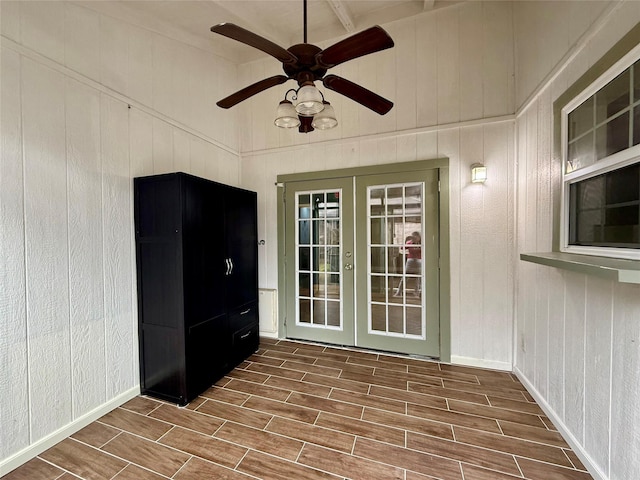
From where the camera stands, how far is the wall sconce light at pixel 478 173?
268 centimetres

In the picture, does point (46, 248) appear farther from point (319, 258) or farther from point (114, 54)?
point (319, 258)

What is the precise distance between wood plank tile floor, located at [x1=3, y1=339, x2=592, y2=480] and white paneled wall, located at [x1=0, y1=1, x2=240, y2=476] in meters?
0.34

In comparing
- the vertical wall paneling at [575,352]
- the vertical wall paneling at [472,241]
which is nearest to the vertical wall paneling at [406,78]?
the vertical wall paneling at [472,241]

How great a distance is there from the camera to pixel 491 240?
2762 millimetres

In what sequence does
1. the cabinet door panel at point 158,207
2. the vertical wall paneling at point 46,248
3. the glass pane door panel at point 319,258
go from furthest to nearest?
the glass pane door panel at point 319,258
the cabinet door panel at point 158,207
the vertical wall paneling at point 46,248

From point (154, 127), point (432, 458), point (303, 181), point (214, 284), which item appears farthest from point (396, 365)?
point (154, 127)

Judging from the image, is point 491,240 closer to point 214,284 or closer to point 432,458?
point 432,458

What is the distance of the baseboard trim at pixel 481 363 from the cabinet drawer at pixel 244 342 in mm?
2183

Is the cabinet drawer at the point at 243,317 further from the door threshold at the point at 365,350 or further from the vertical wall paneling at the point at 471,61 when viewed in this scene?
→ the vertical wall paneling at the point at 471,61

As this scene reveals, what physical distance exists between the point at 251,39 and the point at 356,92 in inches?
28.8

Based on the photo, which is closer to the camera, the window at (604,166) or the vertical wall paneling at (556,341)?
the window at (604,166)

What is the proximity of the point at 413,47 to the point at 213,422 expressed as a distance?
399 centimetres

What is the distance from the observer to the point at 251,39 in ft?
4.74

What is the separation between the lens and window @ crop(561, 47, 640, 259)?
1330mm
